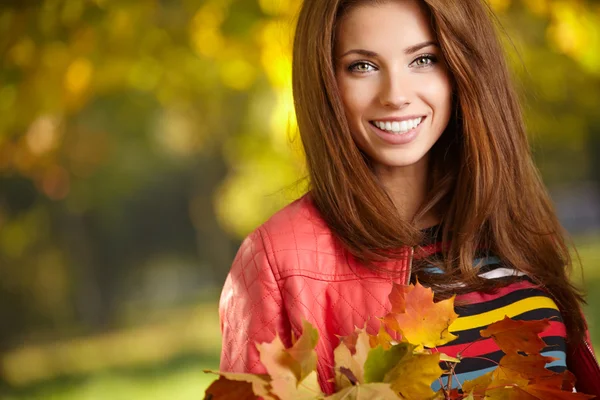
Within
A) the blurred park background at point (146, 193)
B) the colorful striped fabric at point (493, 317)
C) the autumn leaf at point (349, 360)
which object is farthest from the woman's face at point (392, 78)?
the blurred park background at point (146, 193)

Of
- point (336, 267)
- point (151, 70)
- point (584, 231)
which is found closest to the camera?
point (336, 267)

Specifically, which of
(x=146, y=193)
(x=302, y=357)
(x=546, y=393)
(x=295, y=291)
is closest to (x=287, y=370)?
(x=302, y=357)

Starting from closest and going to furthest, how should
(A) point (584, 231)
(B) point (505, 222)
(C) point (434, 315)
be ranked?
(C) point (434, 315), (B) point (505, 222), (A) point (584, 231)

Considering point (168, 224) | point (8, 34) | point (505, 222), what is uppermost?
point (8, 34)

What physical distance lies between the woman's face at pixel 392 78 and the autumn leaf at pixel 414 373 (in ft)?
1.92

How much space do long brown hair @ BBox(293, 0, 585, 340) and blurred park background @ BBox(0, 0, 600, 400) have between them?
214 centimetres

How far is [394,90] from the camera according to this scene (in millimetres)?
1305

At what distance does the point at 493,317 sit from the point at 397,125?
368 mm

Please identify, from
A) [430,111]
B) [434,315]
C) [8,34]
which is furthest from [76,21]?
[434,315]

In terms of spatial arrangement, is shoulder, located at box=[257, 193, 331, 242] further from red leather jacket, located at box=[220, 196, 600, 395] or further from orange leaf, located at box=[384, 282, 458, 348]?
orange leaf, located at box=[384, 282, 458, 348]

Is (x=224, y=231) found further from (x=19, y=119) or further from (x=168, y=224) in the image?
(x=19, y=119)

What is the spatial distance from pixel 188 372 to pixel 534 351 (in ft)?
9.90

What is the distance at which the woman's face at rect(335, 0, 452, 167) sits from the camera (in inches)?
51.8

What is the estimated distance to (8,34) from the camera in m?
3.42
